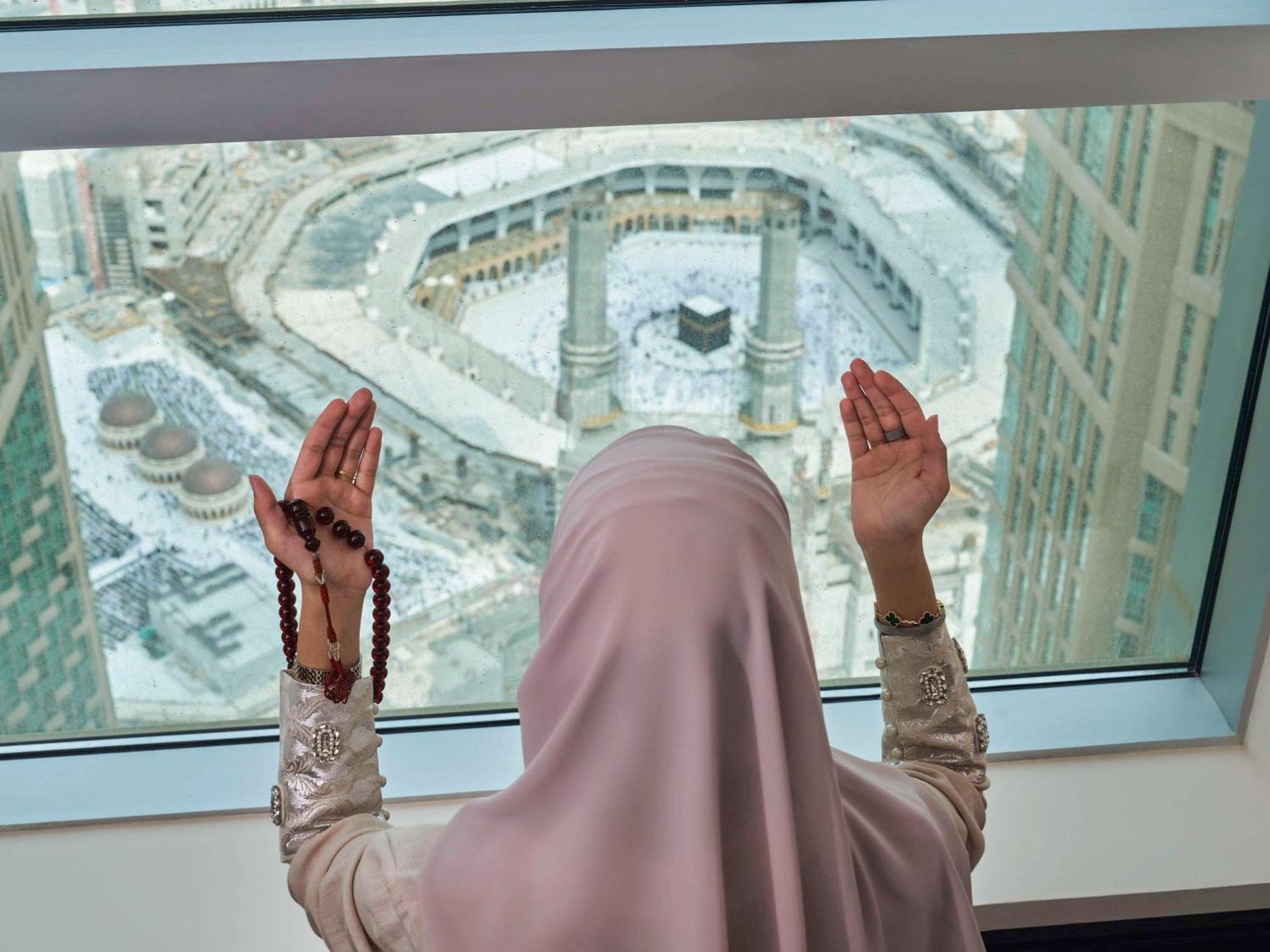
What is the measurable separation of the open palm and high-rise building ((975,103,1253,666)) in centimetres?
57

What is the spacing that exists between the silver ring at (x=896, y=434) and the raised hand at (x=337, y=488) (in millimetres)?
400

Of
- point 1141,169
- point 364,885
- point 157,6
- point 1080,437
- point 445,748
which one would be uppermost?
point 157,6

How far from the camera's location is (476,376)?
1.44m

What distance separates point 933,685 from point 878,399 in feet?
0.77

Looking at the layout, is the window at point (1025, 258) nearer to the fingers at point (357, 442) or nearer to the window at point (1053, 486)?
the window at point (1053, 486)

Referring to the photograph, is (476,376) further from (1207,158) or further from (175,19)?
(1207,158)

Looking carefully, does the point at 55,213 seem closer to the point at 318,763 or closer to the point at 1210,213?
the point at 318,763

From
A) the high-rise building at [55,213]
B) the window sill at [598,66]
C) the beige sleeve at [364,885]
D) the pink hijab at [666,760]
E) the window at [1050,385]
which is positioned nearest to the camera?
the pink hijab at [666,760]

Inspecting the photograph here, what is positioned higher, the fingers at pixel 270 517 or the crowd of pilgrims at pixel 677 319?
the crowd of pilgrims at pixel 677 319

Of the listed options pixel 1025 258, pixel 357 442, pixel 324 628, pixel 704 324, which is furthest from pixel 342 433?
pixel 1025 258

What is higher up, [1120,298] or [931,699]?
[1120,298]

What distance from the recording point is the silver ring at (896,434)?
3.27ft

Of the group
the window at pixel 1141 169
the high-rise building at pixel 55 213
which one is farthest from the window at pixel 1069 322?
the high-rise building at pixel 55 213

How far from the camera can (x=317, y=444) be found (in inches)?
37.7
